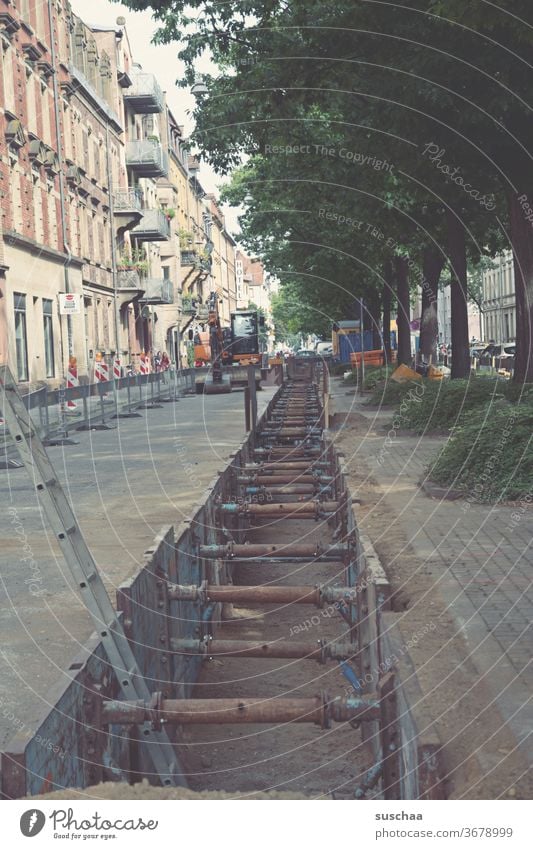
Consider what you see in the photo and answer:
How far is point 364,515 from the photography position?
10734 millimetres

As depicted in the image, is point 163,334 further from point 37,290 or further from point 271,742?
point 271,742

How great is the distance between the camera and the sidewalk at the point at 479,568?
5.20 m

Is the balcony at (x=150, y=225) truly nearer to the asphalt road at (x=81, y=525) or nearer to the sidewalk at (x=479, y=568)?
the asphalt road at (x=81, y=525)

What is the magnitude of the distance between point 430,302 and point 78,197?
19047mm

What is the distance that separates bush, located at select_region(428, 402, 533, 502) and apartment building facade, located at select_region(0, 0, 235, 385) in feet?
38.2

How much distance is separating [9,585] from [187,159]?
87.3m

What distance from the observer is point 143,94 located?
193 ft

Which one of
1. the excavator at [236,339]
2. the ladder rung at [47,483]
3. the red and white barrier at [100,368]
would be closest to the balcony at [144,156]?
the excavator at [236,339]

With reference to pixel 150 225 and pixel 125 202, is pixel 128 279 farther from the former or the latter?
pixel 150 225


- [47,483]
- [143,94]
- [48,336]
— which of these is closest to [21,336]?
[48,336]

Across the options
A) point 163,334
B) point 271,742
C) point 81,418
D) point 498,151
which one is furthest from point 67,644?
point 163,334

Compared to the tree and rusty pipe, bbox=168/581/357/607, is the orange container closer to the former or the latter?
the tree

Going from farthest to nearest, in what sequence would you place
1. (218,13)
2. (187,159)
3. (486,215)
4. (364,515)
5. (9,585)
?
(187,159) < (486,215) < (218,13) < (364,515) < (9,585)

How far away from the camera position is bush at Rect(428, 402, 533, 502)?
11.5 meters
